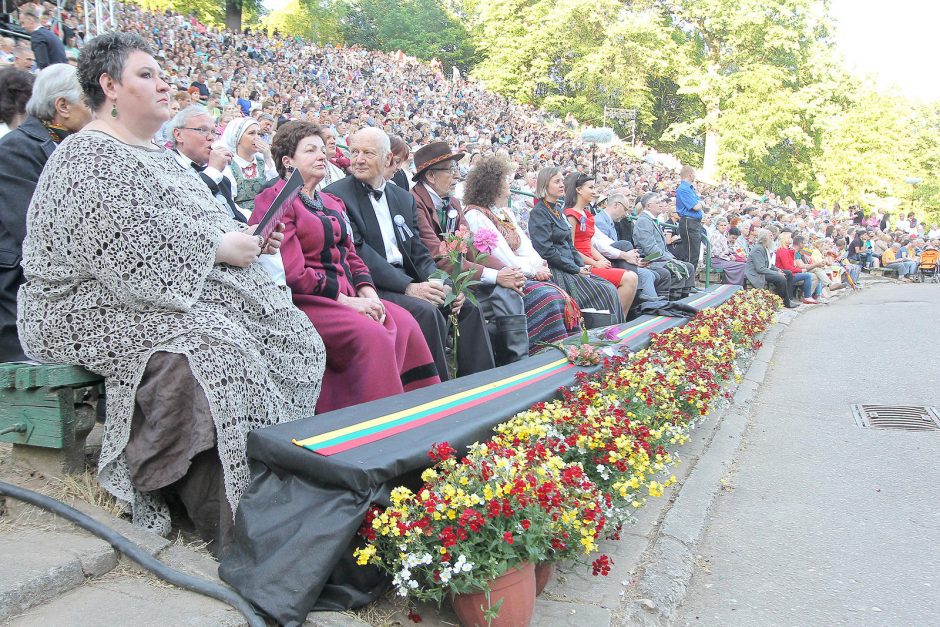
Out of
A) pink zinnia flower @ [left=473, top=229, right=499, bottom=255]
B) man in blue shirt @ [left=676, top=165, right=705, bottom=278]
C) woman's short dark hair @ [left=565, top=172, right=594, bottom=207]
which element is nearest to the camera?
pink zinnia flower @ [left=473, top=229, right=499, bottom=255]

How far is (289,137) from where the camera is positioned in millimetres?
4172

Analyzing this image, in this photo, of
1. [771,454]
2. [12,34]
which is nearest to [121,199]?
[771,454]

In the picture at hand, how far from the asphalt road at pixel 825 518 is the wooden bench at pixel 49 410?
251cm

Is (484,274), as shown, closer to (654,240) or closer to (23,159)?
(23,159)

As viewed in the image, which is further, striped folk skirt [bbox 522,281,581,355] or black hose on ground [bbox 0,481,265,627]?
striped folk skirt [bbox 522,281,581,355]

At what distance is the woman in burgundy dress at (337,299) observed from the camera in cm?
376

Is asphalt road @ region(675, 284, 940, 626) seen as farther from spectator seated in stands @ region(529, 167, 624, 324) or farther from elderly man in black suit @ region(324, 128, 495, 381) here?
elderly man in black suit @ region(324, 128, 495, 381)

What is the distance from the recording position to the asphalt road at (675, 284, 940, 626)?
313 centimetres

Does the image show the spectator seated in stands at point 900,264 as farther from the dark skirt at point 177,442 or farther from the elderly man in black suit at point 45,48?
the dark skirt at point 177,442

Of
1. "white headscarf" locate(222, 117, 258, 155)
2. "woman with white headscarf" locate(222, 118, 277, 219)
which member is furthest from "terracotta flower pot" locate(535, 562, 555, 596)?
"white headscarf" locate(222, 117, 258, 155)

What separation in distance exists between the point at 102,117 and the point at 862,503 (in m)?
4.32

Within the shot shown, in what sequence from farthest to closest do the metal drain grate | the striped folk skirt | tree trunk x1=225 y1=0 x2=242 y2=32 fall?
tree trunk x1=225 y1=0 x2=242 y2=32
the striped folk skirt
the metal drain grate

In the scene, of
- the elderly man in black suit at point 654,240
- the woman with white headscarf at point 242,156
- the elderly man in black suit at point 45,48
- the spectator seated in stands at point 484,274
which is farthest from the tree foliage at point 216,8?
the spectator seated in stands at point 484,274

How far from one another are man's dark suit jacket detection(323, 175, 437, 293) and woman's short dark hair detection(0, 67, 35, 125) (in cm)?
171
